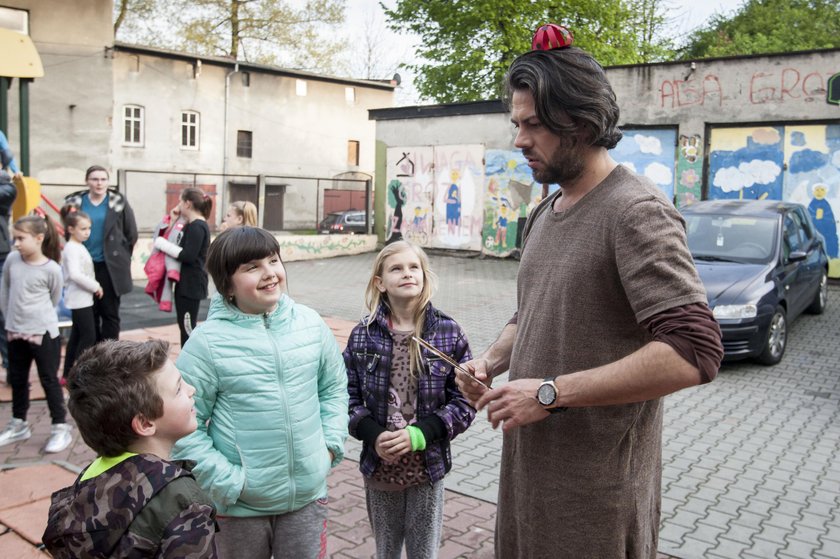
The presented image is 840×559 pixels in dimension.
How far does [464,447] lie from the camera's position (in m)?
6.14

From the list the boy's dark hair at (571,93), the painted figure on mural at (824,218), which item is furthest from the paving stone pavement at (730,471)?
the painted figure on mural at (824,218)

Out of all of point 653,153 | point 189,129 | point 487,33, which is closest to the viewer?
point 653,153

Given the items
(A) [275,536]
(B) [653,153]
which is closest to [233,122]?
(B) [653,153]

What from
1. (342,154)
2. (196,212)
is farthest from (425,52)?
(196,212)

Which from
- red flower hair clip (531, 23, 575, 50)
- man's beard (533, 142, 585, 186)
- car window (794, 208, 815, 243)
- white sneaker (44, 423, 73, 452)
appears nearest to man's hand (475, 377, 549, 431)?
man's beard (533, 142, 585, 186)

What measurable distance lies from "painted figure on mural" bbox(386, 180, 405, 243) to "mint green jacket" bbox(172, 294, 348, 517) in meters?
19.5

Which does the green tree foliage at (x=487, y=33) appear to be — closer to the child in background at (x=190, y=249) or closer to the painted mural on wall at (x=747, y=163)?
the painted mural on wall at (x=747, y=163)

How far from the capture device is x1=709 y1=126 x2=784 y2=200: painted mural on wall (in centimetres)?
1535

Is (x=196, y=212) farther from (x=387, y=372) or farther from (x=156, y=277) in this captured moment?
(x=387, y=372)

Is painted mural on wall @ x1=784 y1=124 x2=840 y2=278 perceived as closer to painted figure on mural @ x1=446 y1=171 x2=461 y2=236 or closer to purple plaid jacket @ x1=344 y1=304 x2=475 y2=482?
painted figure on mural @ x1=446 y1=171 x2=461 y2=236

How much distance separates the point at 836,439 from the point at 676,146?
11254 millimetres

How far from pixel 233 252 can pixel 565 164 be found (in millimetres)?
1409

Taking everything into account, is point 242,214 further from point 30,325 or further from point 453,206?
point 453,206

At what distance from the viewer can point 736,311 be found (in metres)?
8.48
